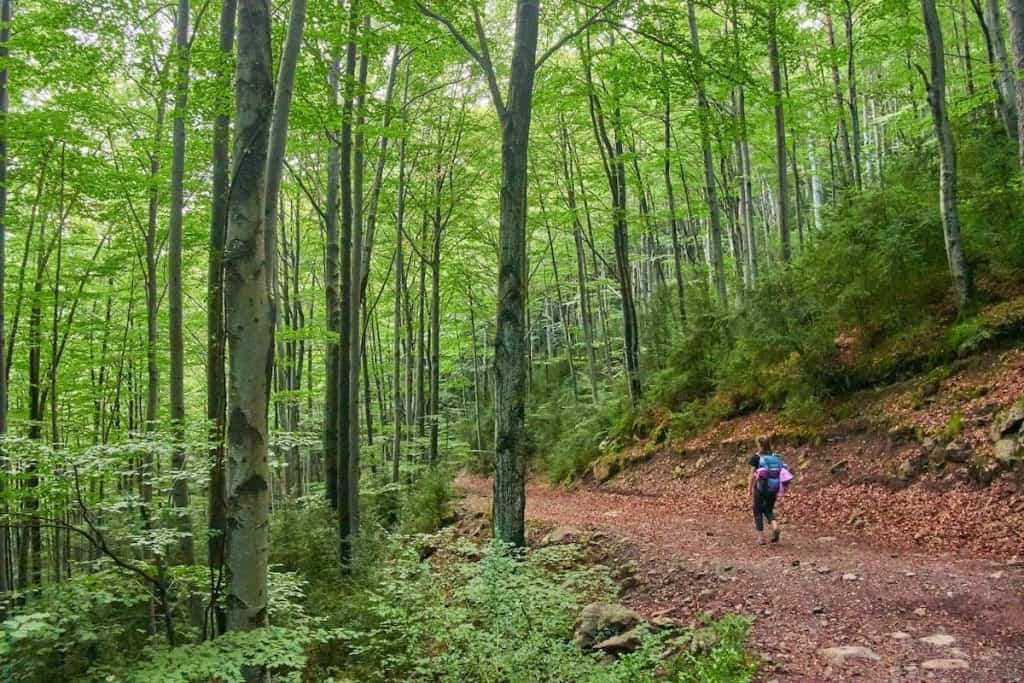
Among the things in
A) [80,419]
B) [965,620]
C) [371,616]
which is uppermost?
[80,419]

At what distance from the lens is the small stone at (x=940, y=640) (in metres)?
4.73

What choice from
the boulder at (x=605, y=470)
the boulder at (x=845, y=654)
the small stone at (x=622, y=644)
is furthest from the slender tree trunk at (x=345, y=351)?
the boulder at (x=845, y=654)

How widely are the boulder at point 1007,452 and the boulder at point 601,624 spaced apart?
5457 mm

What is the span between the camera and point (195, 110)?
6.93m

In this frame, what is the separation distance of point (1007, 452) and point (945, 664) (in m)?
4.47

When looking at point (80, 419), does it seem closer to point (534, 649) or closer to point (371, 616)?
point (371, 616)

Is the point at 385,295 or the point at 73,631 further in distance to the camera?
the point at 385,295

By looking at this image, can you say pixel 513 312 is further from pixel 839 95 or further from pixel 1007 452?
pixel 839 95

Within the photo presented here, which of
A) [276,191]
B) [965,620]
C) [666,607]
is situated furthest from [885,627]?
[276,191]

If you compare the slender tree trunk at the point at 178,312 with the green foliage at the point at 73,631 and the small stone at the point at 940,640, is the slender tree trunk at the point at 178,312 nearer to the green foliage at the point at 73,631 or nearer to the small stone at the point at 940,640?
the green foliage at the point at 73,631

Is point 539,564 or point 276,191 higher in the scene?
point 276,191

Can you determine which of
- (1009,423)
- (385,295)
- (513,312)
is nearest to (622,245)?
(385,295)

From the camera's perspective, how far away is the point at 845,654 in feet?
15.4

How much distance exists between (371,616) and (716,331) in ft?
34.3
